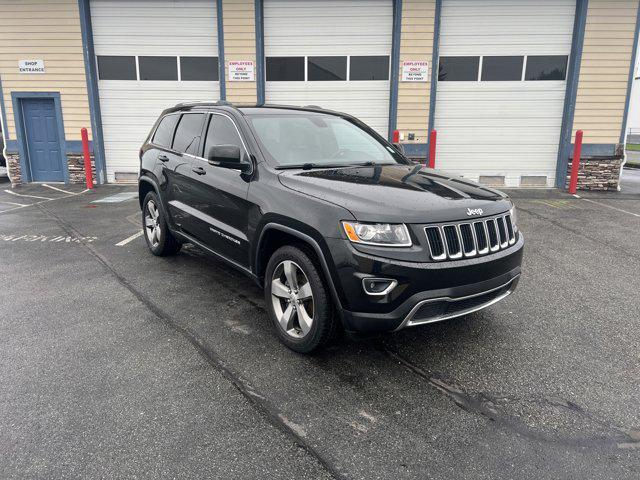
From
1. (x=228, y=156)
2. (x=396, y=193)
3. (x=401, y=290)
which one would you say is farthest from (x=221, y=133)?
(x=401, y=290)

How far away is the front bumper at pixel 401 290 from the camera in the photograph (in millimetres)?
2846

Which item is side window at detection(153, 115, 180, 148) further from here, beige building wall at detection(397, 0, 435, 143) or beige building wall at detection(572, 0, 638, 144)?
beige building wall at detection(572, 0, 638, 144)

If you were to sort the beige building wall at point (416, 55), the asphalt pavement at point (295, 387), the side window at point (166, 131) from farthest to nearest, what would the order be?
the beige building wall at point (416, 55), the side window at point (166, 131), the asphalt pavement at point (295, 387)

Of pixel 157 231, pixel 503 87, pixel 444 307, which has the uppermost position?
pixel 503 87

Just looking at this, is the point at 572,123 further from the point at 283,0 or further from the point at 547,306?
the point at 547,306

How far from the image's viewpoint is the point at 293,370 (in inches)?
127

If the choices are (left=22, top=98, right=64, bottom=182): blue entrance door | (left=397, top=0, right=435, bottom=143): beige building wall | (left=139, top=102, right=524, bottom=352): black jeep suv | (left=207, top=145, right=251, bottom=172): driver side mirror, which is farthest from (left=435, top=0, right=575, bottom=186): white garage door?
(left=22, top=98, right=64, bottom=182): blue entrance door

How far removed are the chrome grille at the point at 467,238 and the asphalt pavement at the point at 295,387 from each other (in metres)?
0.83

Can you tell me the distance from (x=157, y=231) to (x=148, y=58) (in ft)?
28.3

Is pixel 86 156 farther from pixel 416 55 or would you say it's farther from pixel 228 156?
pixel 228 156

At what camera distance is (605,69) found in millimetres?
11742

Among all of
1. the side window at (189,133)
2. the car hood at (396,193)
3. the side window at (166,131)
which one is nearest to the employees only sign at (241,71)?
the side window at (166,131)

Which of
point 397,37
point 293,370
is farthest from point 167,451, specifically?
point 397,37

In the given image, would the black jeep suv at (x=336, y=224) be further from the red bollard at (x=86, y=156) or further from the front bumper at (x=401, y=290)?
the red bollard at (x=86, y=156)
